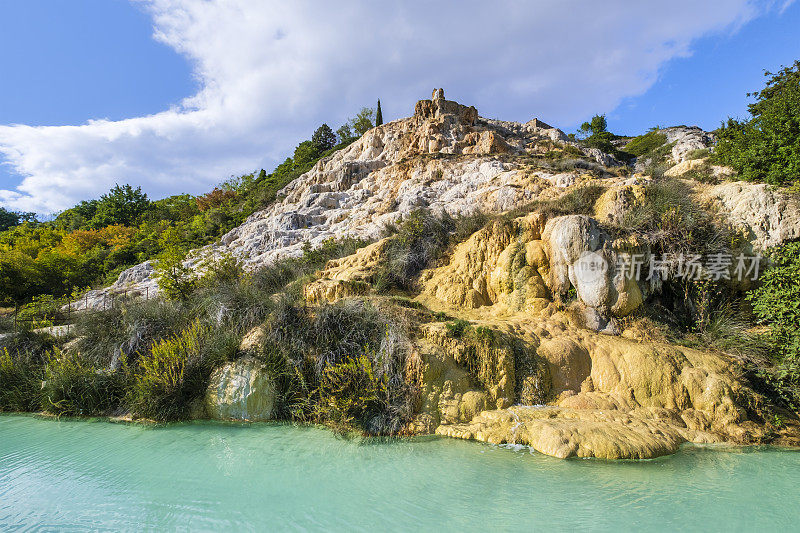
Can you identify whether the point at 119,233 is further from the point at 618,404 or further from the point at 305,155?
the point at 618,404

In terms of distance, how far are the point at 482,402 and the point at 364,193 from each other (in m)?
17.8

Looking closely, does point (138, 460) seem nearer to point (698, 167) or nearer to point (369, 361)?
point (369, 361)

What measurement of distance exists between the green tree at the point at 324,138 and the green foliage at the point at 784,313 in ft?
142

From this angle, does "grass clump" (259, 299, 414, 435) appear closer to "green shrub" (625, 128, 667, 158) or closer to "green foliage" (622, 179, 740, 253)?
"green foliage" (622, 179, 740, 253)

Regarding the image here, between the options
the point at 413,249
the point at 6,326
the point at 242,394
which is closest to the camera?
the point at 242,394

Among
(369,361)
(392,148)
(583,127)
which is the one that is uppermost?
(583,127)

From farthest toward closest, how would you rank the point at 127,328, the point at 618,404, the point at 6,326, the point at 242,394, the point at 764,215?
the point at 6,326, the point at 764,215, the point at 127,328, the point at 242,394, the point at 618,404

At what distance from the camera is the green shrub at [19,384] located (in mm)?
8383

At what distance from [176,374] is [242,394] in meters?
1.41

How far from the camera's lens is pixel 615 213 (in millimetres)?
10453

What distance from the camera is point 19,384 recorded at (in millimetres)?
8578

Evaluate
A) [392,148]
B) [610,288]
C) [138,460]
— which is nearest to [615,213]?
[610,288]

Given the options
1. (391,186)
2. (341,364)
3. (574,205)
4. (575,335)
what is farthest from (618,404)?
(391,186)

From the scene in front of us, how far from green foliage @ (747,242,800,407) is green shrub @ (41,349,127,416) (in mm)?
13023
